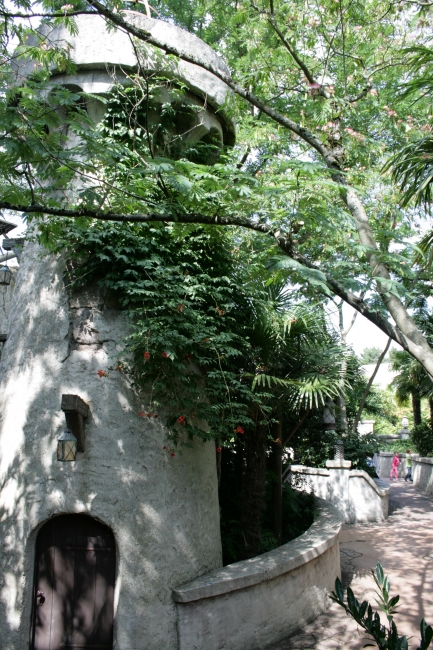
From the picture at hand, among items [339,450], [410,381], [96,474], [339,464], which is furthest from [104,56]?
[410,381]

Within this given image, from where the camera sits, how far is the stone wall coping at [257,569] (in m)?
5.81

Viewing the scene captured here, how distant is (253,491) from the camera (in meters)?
7.80

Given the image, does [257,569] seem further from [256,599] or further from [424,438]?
[424,438]

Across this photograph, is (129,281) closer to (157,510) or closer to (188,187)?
(188,187)

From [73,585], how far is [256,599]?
2.08m

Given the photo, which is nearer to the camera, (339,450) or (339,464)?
(339,464)

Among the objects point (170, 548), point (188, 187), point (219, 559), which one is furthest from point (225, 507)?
point (188, 187)

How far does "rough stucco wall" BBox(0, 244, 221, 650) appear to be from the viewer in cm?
579

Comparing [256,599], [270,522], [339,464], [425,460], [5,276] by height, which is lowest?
[256,599]

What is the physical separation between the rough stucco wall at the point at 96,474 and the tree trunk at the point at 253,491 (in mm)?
972

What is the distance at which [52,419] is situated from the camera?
6.22 m

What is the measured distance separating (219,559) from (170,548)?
94 centimetres

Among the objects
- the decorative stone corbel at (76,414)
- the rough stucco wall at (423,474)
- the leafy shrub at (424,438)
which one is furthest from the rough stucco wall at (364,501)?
the decorative stone corbel at (76,414)

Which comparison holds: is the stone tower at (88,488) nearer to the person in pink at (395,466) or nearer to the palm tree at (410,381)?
the palm tree at (410,381)
